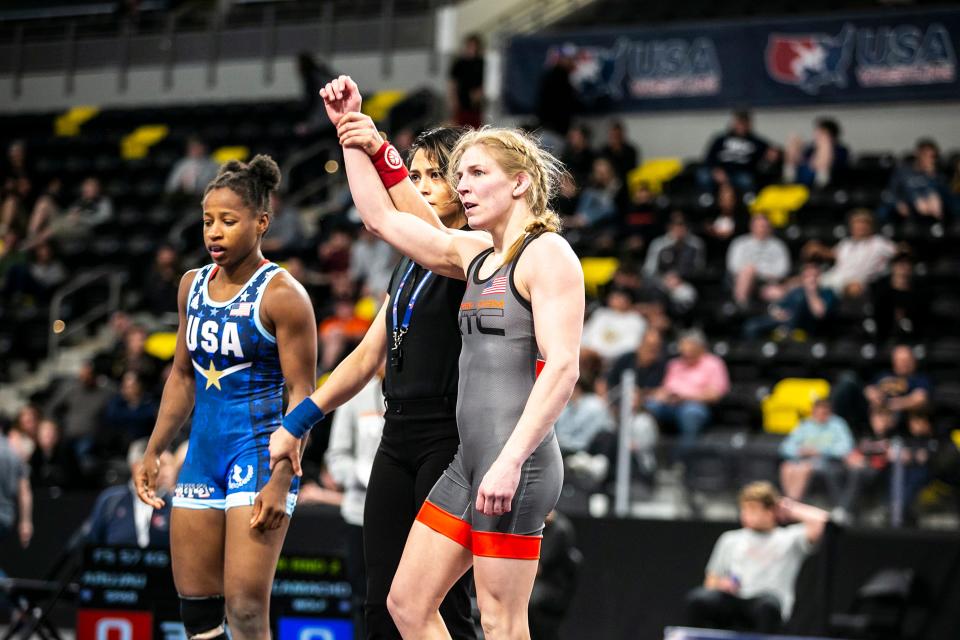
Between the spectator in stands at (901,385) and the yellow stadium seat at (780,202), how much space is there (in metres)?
3.07

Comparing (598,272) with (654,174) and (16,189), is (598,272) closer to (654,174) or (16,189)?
(654,174)

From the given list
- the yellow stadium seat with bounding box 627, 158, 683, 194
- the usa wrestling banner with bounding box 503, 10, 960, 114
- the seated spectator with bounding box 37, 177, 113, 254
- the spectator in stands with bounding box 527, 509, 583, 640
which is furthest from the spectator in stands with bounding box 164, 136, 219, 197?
the spectator in stands with bounding box 527, 509, 583, 640

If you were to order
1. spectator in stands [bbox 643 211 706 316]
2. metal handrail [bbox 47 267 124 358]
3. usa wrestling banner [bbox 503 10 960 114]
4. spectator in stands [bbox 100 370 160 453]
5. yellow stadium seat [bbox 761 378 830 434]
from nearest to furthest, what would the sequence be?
yellow stadium seat [bbox 761 378 830 434]
spectator in stands [bbox 100 370 160 453]
spectator in stands [bbox 643 211 706 316]
usa wrestling banner [bbox 503 10 960 114]
metal handrail [bbox 47 267 124 358]

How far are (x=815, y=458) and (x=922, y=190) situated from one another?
497 cm

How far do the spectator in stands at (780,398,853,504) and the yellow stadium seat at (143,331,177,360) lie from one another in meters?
6.70

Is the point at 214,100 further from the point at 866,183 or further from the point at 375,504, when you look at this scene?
the point at 375,504

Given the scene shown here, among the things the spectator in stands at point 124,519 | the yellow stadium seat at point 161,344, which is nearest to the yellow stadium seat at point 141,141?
the yellow stadium seat at point 161,344

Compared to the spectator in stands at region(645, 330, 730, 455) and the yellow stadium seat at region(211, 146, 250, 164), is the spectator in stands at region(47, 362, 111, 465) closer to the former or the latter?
the spectator in stands at region(645, 330, 730, 455)

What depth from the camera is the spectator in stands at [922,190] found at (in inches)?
488

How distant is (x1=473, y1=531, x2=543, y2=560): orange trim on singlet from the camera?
3689 millimetres

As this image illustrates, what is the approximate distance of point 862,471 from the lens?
8.18 metres

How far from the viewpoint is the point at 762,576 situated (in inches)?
316

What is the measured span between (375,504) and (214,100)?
50.8 feet

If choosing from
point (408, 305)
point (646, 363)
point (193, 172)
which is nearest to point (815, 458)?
point (646, 363)
